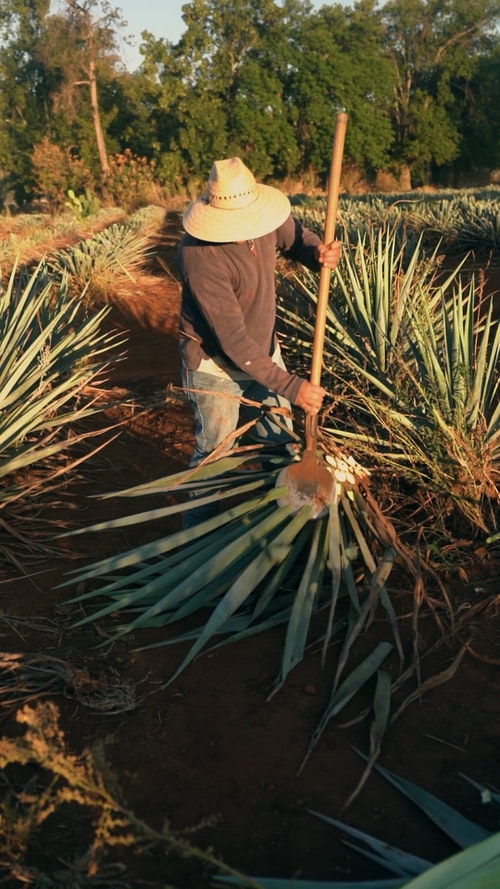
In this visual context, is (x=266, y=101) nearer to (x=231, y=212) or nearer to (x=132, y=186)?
(x=132, y=186)

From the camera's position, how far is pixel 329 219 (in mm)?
3104

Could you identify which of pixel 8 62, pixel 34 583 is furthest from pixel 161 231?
pixel 8 62

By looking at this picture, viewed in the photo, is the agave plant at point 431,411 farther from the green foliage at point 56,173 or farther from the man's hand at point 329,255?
the green foliage at point 56,173

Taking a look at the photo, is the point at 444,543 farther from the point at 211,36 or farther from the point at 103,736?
the point at 211,36

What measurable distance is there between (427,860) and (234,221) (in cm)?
237

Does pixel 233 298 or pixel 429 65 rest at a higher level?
pixel 429 65

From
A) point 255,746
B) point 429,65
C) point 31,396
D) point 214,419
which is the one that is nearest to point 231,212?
point 214,419

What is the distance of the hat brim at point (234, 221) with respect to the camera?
3.41 m

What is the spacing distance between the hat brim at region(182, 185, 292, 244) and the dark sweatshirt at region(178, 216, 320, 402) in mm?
68

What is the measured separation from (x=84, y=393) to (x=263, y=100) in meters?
40.3

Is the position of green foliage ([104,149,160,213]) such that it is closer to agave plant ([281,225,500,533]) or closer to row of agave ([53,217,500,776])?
agave plant ([281,225,500,533])

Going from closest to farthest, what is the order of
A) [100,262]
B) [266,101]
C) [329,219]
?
[329,219], [100,262], [266,101]

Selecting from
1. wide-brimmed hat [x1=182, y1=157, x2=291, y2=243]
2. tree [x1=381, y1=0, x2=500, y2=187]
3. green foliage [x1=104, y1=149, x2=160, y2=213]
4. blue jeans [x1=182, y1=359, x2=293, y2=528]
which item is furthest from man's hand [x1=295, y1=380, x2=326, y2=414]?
tree [x1=381, y1=0, x2=500, y2=187]

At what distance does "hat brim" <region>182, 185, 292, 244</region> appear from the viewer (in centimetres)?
341
